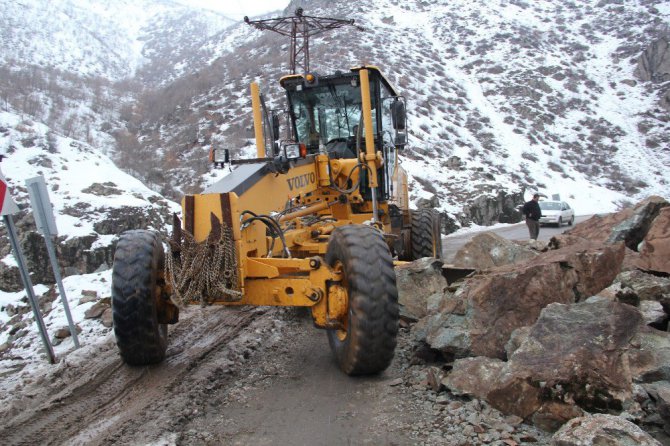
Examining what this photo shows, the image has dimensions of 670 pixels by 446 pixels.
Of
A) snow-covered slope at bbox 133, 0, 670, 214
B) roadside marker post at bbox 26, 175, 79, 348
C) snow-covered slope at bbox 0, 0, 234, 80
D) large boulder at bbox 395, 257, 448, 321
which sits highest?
snow-covered slope at bbox 0, 0, 234, 80

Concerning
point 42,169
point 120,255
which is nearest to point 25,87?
point 42,169

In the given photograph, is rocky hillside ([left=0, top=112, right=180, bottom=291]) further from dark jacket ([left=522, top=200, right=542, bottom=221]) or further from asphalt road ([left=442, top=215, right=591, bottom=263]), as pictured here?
dark jacket ([left=522, top=200, right=542, bottom=221])

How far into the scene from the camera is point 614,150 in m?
37.2

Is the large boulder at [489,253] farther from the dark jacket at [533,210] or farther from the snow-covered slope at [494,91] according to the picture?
the snow-covered slope at [494,91]

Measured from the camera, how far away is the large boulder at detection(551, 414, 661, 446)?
2.82 metres

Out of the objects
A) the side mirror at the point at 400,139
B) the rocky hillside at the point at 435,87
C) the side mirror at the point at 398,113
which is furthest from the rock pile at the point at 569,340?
the rocky hillside at the point at 435,87

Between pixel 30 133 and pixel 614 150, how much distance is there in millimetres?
34833

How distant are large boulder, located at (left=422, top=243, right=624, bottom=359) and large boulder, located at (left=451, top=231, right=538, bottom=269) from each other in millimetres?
2459

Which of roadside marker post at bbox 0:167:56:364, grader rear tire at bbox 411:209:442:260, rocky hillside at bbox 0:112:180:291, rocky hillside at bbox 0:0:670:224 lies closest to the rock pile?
grader rear tire at bbox 411:209:442:260

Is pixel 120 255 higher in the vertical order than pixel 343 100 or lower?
lower

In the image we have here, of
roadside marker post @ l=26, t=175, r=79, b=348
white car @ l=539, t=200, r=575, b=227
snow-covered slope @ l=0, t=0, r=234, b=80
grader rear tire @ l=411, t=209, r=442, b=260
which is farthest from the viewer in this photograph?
snow-covered slope @ l=0, t=0, r=234, b=80

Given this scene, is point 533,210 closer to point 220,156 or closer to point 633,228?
point 633,228

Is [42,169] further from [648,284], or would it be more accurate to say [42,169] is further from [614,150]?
[614,150]

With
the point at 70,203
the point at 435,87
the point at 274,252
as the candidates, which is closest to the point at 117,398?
the point at 274,252
